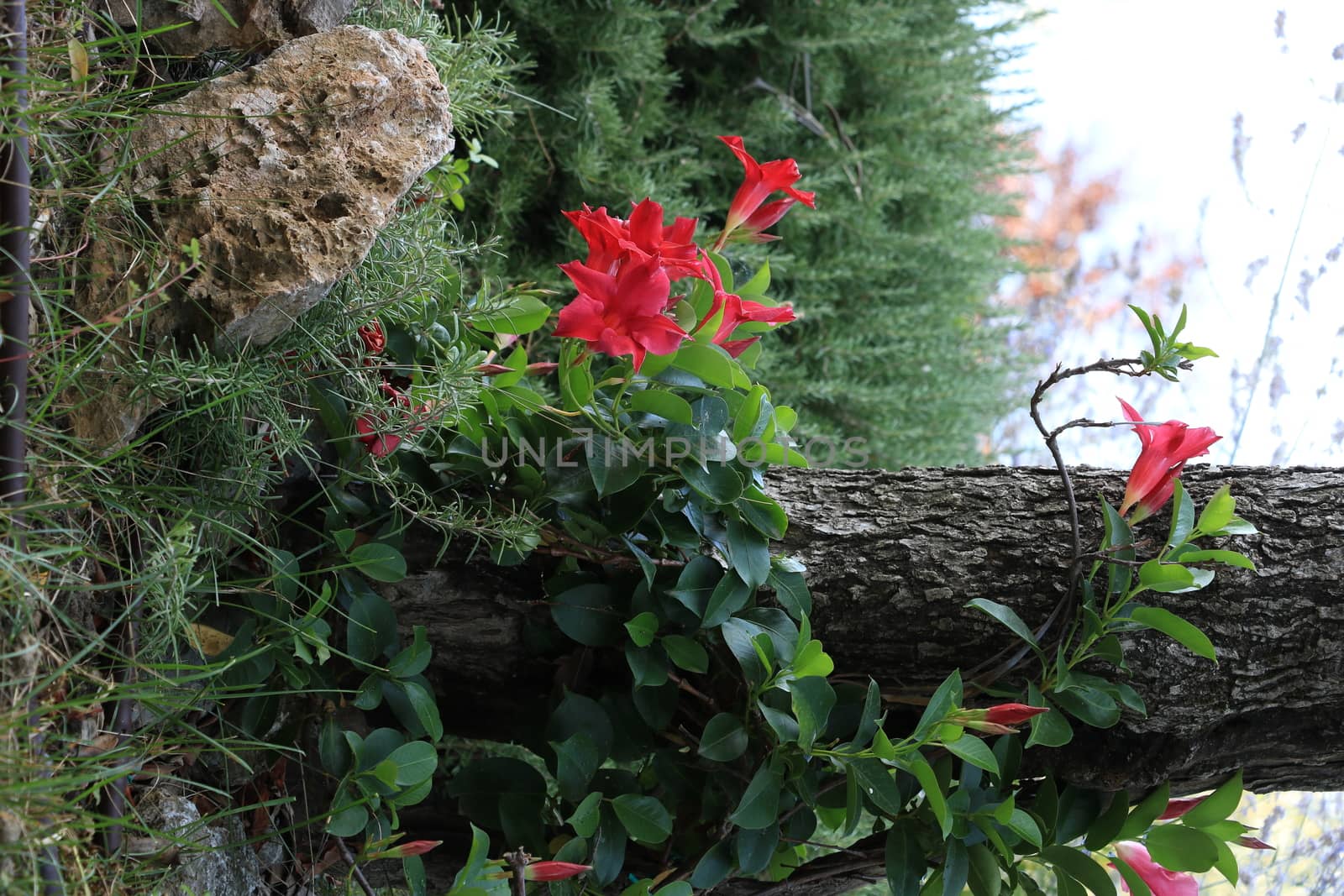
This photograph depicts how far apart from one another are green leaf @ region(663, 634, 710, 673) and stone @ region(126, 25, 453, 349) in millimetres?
360

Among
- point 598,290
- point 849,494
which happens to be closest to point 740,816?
point 849,494

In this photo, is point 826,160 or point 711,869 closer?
point 711,869

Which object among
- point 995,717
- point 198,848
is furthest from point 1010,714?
point 198,848

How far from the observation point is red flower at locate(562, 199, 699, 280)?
0.68 metres

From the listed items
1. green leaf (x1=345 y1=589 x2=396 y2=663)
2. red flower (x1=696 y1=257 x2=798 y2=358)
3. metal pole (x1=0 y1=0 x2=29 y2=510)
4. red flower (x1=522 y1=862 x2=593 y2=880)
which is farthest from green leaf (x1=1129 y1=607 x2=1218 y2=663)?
metal pole (x1=0 y1=0 x2=29 y2=510)

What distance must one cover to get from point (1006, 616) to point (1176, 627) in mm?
122

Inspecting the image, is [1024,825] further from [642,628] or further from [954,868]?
[642,628]

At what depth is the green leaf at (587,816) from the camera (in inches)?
28.2

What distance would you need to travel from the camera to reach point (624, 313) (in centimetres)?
66

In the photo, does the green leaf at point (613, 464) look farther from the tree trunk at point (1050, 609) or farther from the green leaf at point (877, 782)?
the green leaf at point (877, 782)

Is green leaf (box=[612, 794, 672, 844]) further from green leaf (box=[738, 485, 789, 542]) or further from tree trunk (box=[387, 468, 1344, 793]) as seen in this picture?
green leaf (box=[738, 485, 789, 542])

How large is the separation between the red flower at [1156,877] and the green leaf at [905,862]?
17 centimetres

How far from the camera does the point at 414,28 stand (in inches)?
30.3

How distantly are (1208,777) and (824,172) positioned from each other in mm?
1329
